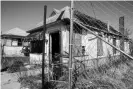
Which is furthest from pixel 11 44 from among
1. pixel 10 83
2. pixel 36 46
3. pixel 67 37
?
pixel 67 37

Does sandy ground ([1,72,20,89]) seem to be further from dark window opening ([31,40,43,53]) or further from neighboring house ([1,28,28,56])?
neighboring house ([1,28,28,56])

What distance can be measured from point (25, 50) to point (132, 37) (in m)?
13.7

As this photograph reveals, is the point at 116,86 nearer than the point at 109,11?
Yes

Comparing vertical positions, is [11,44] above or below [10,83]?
above

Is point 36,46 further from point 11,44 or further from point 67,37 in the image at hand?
point 11,44

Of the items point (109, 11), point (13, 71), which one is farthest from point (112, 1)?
point (13, 71)

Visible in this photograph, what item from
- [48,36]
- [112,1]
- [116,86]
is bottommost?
[116,86]

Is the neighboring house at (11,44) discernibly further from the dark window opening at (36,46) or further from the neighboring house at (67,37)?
the neighboring house at (67,37)

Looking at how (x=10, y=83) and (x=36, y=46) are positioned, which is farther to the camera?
(x=36, y=46)

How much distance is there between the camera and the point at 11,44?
50.2ft

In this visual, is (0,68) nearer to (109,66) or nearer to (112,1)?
(109,66)

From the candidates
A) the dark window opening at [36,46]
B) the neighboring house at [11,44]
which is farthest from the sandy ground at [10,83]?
the neighboring house at [11,44]

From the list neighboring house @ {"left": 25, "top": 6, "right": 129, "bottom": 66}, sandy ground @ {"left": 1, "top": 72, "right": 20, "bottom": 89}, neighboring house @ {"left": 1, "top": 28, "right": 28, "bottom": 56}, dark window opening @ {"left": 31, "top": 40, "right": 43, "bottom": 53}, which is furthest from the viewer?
neighboring house @ {"left": 1, "top": 28, "right": 28, "bottom": 56}

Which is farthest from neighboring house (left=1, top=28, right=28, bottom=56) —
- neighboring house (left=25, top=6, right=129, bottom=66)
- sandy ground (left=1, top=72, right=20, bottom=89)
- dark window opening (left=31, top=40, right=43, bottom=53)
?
sandy ground (left=1, top=72, right=20, bottom=89)
